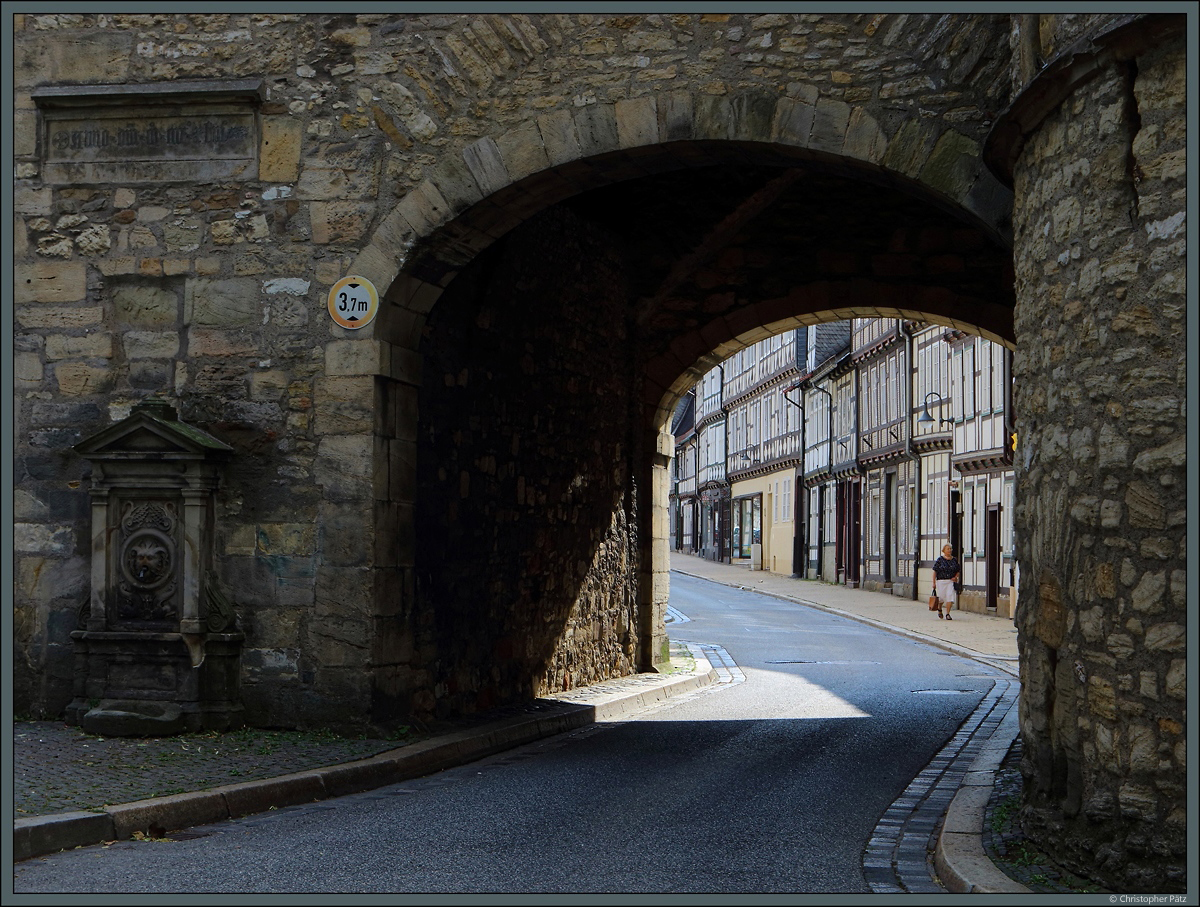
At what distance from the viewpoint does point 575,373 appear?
1209cm

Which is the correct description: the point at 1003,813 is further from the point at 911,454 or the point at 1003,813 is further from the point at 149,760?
the point at 911,454

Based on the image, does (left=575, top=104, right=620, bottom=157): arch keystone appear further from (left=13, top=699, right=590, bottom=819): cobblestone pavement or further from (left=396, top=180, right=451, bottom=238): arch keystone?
(left=13, top=699, right=590, bottom=819): cobblestone pavement

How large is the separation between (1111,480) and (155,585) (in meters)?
5.89

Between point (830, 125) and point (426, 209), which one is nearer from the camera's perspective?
point (830, 125)

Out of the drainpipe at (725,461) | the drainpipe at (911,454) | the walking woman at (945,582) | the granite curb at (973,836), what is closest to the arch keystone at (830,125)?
the granite curb at (973,836)

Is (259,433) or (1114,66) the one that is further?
(259,433)

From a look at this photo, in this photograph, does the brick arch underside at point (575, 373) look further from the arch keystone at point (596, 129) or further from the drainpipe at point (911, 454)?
the drainpipe at point (911, 454)

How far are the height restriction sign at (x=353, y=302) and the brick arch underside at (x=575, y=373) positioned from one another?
9 centimetres

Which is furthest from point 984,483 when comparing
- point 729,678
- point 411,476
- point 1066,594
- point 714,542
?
point 714,542

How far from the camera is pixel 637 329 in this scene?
44.6ft

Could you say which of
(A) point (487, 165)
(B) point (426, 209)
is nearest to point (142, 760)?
(B) point (426, 209)

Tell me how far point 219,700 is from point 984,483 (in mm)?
20098

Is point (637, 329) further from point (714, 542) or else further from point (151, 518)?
point (714, 542)

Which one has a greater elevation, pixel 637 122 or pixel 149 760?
pixel 637 122
